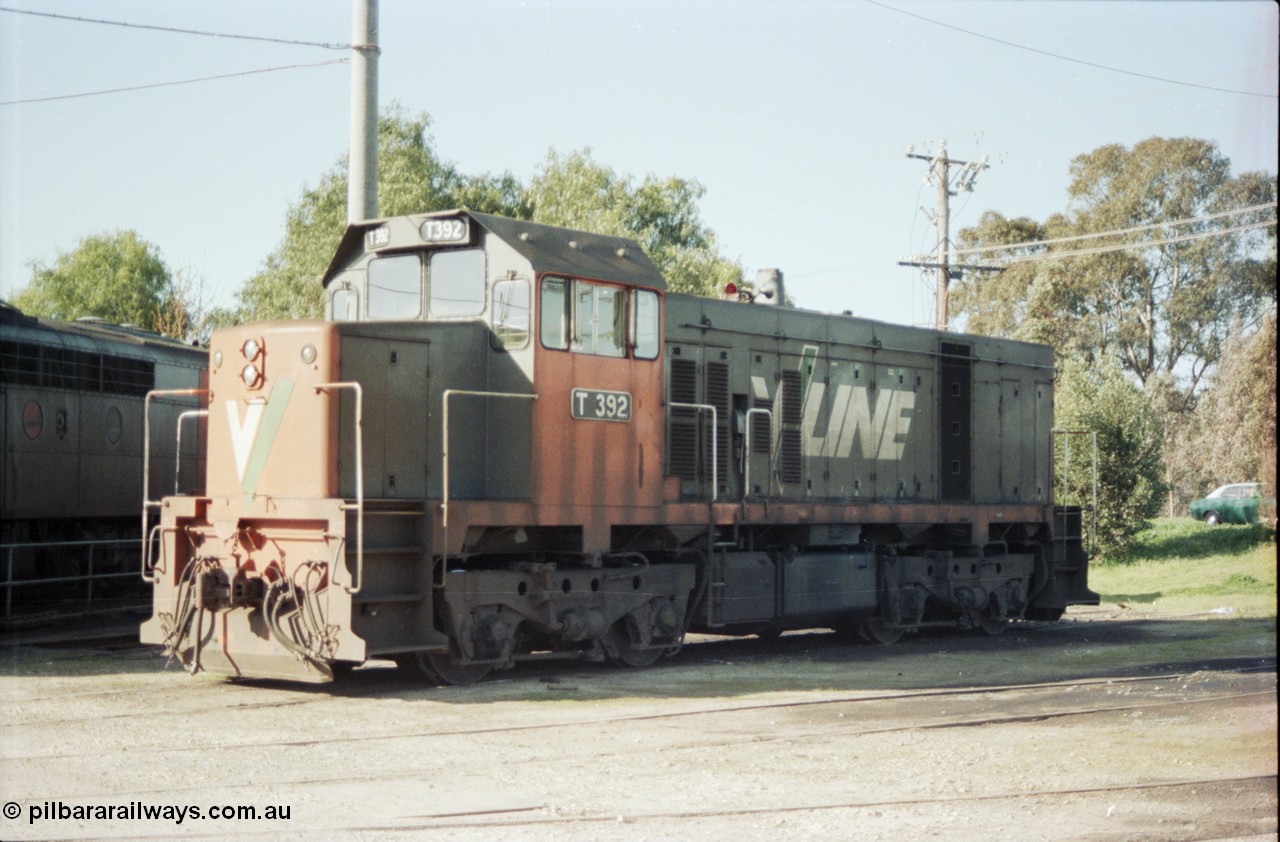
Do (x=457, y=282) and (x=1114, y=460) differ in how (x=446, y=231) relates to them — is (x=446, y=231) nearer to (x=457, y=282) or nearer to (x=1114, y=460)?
(x=457, y=282)

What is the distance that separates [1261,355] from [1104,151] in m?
16.9

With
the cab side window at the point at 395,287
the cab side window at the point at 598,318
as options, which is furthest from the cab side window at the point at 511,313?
the cab side window at the point at 395,287

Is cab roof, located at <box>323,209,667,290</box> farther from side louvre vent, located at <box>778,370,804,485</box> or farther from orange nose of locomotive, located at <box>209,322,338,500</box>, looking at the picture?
side louvre vent, located at <box>778,370,804,485</box>

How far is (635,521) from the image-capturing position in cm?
1263

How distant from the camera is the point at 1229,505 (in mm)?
46094

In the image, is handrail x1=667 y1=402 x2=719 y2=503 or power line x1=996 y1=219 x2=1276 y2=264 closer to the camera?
handrail x1=667 y1=402 x2=719 y2=503

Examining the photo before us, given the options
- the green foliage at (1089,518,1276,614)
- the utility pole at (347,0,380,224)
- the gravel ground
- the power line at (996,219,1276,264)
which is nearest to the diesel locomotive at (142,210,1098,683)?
the gravel ground

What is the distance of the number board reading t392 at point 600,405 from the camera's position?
11938mm

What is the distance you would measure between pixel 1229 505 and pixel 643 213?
2215cm

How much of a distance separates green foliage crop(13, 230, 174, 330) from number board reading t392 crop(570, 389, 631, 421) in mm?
46887

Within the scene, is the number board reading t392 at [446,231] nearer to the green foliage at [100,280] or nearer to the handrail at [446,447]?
the handrail at [446,447]

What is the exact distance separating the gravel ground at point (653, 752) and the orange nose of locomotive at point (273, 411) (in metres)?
1.73

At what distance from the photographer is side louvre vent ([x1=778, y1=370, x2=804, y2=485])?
48.6ft

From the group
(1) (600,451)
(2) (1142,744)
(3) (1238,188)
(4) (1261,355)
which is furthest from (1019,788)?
(3) (1238,188)
